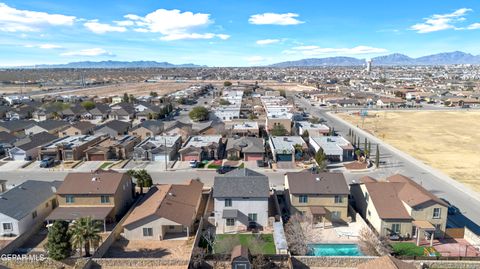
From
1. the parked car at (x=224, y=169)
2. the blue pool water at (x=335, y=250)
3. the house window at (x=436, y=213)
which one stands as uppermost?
the house window at (x=436, y=213)

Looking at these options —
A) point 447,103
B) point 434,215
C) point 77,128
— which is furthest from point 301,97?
point 434,215

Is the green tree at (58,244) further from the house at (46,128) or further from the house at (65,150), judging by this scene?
the house at (46,128)

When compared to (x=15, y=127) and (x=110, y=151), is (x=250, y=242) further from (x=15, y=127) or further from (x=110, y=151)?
(x=15, y=127)

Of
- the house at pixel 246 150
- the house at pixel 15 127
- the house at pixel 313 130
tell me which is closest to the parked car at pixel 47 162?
the house at pixel 15 127

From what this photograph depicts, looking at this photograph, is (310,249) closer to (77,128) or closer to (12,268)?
(12,268)

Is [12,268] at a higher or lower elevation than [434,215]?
lower

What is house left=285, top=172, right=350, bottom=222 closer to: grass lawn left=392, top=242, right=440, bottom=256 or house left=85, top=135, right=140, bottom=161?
grass lawn left=392, top=242, right=440, bottom=256
